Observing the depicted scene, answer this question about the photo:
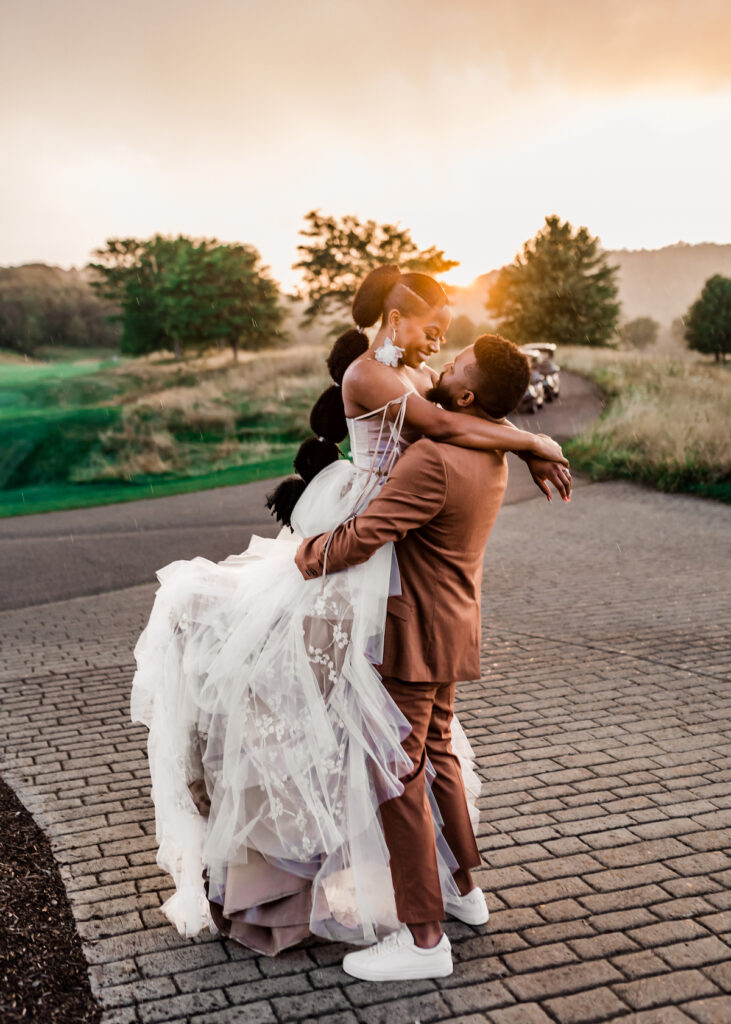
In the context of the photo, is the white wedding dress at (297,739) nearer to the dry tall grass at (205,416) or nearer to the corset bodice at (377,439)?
the corset bodice at (377,439)

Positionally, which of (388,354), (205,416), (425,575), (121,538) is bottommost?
(121,538)

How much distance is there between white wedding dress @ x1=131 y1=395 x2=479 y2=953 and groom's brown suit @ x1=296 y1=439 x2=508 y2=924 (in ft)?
0.23

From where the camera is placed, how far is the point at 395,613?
3320 millimetres

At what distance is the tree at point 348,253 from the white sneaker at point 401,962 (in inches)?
1921

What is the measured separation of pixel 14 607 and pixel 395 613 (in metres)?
7.28

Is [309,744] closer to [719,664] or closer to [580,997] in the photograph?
[580,997]

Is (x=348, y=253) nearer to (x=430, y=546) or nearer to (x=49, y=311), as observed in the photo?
(x=49, y=311)

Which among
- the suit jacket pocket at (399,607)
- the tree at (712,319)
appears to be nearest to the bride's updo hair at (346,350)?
the suit jacket pocket at (399,607)

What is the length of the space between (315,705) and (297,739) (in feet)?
0.48

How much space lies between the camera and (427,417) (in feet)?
10.6

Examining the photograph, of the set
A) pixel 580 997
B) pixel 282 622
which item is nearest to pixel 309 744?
pixel 282 622

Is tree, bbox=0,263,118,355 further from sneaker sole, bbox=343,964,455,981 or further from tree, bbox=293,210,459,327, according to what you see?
sneaker sole, bbox=343,964,455,981

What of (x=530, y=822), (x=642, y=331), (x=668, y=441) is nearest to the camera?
(x=530, y=822)

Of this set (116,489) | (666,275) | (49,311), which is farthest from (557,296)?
(666,275)
